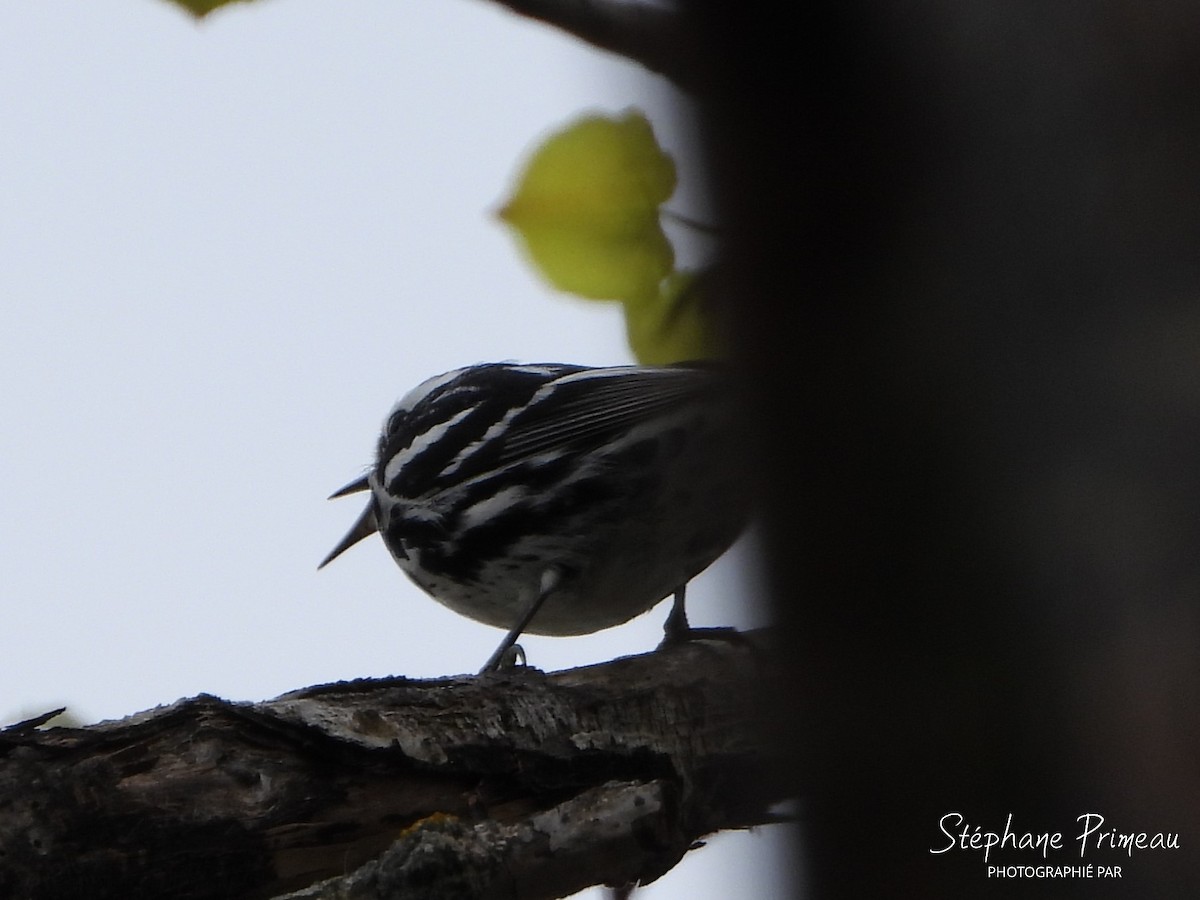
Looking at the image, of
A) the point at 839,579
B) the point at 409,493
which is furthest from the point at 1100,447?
the point at 409,493

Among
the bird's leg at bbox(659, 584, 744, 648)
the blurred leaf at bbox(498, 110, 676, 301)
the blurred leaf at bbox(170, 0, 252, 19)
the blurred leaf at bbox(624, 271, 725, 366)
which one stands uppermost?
the blurred leaf at bbox(170, 0, 252, 19)

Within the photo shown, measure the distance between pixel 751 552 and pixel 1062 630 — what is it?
0.54 feet

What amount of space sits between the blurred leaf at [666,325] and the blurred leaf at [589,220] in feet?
0.06

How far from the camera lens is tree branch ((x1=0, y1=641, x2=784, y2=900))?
1795 mm

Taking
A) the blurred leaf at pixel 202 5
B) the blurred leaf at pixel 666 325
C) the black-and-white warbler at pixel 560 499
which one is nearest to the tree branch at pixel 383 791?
the blurred leaf at pixel 666 325

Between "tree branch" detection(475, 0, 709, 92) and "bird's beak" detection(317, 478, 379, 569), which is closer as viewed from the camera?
"tree branch" detection(475, 0, 709, 92)

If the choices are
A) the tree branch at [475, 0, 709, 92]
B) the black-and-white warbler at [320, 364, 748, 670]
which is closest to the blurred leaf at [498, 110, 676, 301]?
the tree branch at [475, 0, 709, 92]

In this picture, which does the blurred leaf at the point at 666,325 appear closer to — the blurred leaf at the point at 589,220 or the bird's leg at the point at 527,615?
the blurred leaf at the point at 589,220

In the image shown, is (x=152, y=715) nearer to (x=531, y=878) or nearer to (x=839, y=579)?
(x=531, y=878)

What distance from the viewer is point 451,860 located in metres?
1.71

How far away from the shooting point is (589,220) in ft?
5.16

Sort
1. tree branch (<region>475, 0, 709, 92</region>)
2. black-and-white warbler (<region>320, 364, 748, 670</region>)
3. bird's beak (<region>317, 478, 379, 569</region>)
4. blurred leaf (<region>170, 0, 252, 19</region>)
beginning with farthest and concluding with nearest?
bird's beak (<region>317, 478, 379, 569</region>) → black-and-white warbler (<region>320, 364, 748, 670</region>) → blurred leaf (<region>170, 0, 252, 19</region>) → tree branch (<region>475, 0, 709, 92</region>)

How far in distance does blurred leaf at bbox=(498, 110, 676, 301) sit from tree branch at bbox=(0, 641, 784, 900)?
558 mm

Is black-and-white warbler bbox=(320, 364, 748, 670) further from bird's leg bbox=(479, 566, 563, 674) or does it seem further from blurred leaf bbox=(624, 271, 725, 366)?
blurred leaf bbox=(624, 271, 725, 366)
